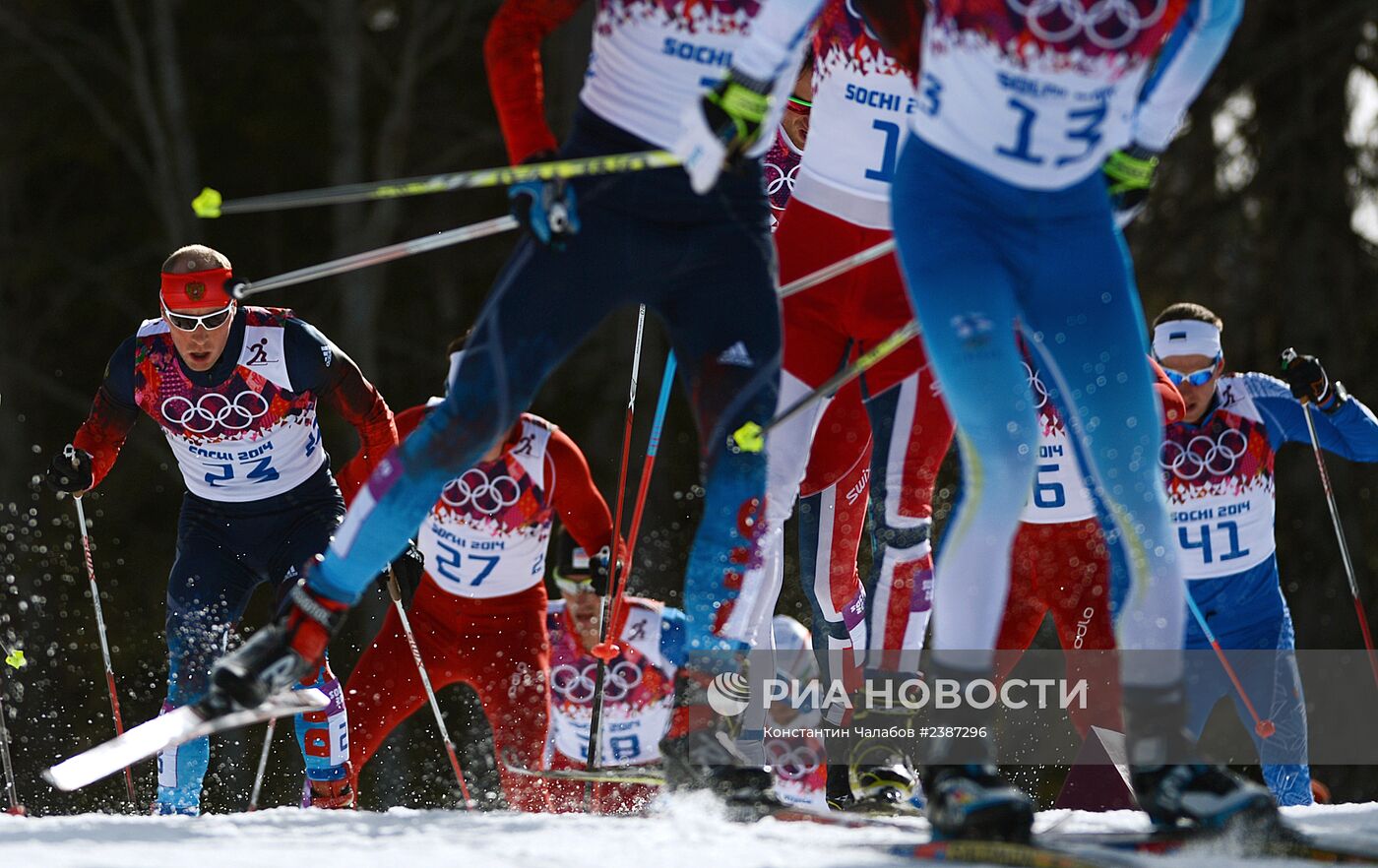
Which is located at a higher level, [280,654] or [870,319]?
[870,319]

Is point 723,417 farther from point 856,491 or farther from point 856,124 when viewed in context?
point 856,491

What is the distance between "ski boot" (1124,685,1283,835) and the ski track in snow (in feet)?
0.34

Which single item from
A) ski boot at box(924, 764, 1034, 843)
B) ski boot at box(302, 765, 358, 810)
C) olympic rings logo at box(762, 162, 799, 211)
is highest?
olympic rings logo at box(762, 162, 799, 211)

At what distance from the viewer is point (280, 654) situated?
3988 millimetres

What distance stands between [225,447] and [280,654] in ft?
7.09

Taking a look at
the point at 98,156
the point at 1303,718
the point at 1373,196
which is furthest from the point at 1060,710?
the point at 98,156

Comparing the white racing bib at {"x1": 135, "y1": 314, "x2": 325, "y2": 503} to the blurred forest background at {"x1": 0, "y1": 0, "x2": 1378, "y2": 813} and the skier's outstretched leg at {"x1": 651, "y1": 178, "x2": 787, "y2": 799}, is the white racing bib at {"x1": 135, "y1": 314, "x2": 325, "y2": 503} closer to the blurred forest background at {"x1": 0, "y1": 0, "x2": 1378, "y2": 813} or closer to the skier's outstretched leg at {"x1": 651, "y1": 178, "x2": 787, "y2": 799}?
the skier's outstretched leg at {"x1": 651, "y1": 178, "x2": 787, "y2": 799}

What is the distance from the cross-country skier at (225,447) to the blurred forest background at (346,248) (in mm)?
3423

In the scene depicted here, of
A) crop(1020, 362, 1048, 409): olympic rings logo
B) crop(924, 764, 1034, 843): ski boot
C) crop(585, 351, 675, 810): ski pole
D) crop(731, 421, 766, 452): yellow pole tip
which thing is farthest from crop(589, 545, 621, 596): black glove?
crop(924, 764, 1034, 843): ski boot

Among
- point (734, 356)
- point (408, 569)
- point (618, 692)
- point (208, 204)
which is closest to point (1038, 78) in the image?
point (734, 356)

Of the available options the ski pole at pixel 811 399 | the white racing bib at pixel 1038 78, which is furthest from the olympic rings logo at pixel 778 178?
the white racing bib at pixel 1038 78

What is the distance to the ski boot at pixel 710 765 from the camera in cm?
410

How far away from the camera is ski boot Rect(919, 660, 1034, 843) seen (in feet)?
11.1

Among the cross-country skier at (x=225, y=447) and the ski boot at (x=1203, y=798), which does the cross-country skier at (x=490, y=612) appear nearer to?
the cross-country skier at (x=225, y=447)
